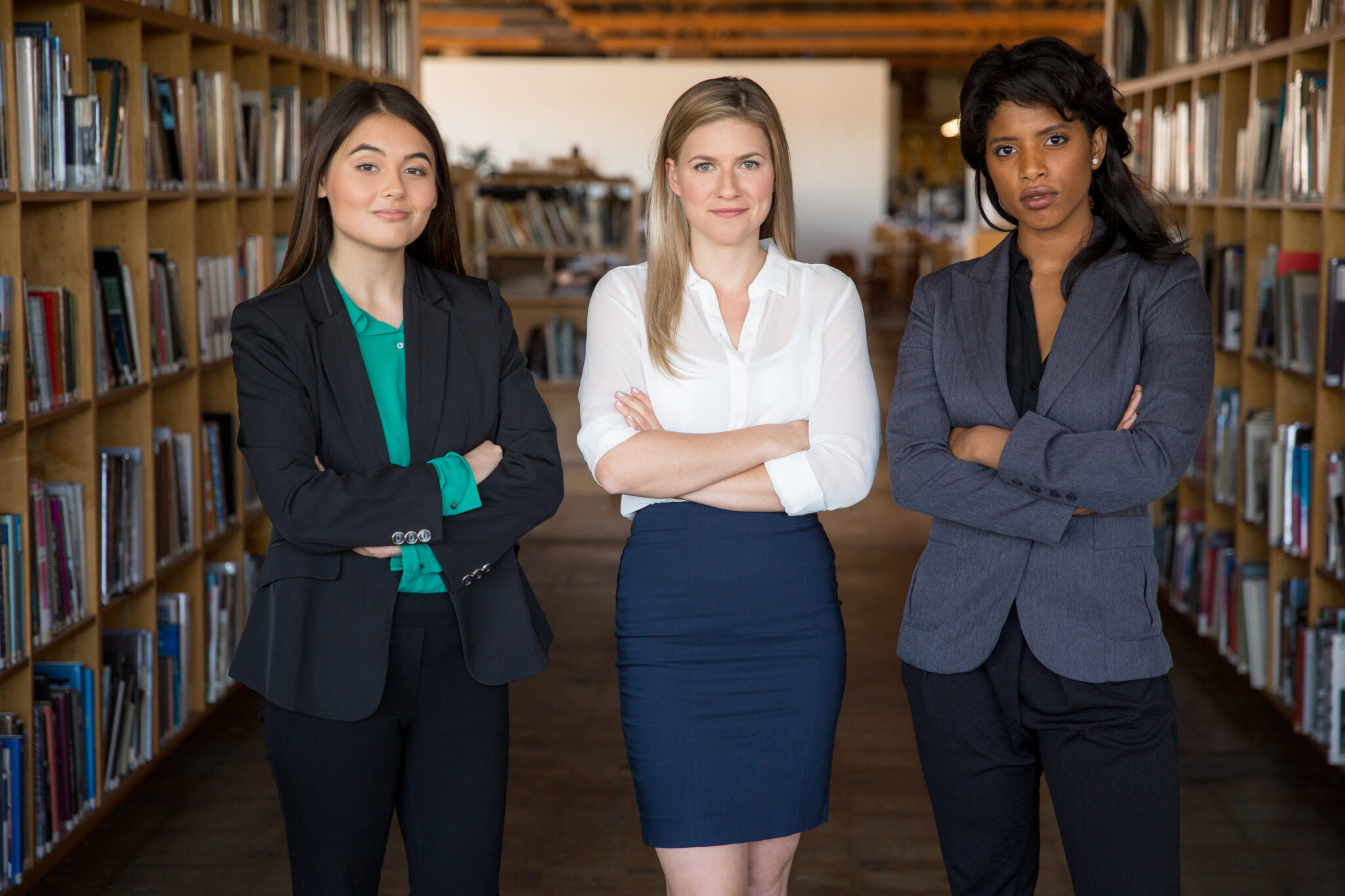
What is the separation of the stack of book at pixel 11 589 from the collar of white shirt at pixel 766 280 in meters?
1.73

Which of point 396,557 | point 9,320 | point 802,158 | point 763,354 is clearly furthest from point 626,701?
point 802,158

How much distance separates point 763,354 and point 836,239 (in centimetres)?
1504

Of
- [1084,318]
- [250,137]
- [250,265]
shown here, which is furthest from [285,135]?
[1084,318]

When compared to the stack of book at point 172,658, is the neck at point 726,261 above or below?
above

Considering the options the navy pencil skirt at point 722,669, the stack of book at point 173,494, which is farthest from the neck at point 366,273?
the stack of book at point 173,494

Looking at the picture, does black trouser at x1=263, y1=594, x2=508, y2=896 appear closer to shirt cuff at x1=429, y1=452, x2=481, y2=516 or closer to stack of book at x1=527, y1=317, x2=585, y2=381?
shirt cuff at x1=429, y1=452, x2=481, y2=516

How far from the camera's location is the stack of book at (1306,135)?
3863 millimetres

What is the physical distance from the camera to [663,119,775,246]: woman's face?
2152 mm

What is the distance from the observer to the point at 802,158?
54.2 ft

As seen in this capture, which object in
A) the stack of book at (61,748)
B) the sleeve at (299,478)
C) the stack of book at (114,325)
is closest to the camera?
the sleeve at (299,478)

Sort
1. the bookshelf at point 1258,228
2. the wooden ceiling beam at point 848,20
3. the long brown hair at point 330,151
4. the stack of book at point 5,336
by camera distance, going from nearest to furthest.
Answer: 1. the long brown hair at point 330,151
2. the stack of book at point 5,336
3. the bookshelf at point 1258,228
4. the wooden ceiling beam at point 848,20

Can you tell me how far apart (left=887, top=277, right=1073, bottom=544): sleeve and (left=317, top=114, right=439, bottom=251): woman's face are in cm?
81

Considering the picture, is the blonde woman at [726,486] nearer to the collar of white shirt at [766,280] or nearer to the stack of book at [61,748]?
the collar of white shirt at [766,280]

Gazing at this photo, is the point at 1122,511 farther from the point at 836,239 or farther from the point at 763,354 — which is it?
the point at 836,239
